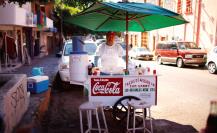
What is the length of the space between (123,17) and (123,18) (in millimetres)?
57

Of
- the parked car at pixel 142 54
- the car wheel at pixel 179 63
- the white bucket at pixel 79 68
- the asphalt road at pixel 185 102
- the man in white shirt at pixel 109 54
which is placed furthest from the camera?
the parked car at pixel 142 54

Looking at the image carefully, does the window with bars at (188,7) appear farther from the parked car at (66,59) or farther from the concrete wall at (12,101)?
the concrete wall at (12,101)

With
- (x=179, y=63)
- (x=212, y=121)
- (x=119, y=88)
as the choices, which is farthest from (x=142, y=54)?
(x=212, y=121)

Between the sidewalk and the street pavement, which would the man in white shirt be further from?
the street pavement

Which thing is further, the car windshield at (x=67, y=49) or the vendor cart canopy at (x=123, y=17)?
the car windshield at (x=67, y=49)

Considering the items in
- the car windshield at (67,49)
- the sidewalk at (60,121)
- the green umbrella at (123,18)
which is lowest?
the sidewalk at (60,121)

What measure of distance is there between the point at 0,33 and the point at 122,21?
36.2 ft

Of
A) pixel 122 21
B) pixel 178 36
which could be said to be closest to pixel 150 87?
pixel 122 21

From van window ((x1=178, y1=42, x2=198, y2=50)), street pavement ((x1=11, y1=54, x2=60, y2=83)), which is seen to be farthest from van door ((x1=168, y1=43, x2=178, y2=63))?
street pavement ((x1=11, y1=54, x2=60, y2=83))

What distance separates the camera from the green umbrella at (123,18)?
19.4ft

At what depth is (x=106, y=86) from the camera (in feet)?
20.3

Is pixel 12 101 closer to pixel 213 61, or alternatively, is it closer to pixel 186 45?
pixel 213 61

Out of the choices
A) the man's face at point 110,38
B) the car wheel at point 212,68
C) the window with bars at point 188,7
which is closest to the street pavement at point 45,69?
the man's face at point 110,38

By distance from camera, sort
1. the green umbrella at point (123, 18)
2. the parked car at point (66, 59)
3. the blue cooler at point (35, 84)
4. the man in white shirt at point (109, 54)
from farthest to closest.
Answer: the parked car at point (66, 59)
the blue cooler at point (35, 84)
the man in white shirt at point (109, 54)
the green umbrella at point (123, 18)
